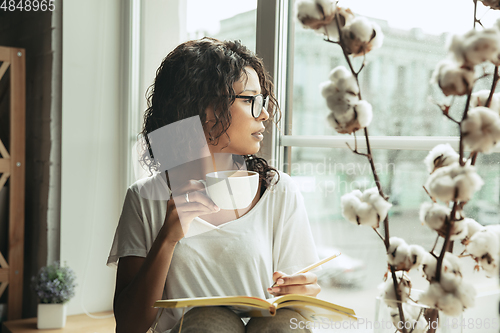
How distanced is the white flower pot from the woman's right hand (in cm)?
125

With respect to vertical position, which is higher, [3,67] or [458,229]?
[3,67]

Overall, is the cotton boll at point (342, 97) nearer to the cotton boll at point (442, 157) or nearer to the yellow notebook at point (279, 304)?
the cotton boll at point (442, 157)

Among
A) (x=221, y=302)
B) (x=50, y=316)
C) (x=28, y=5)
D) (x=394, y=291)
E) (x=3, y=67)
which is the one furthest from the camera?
(x=28, y=5)

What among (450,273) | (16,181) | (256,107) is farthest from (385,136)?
(16,181)

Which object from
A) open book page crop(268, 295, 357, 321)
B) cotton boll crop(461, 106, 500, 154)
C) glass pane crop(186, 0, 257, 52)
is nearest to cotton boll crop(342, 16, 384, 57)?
cotton boll crop(461, 106, 500, 154)

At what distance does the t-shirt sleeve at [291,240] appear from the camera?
112 cm

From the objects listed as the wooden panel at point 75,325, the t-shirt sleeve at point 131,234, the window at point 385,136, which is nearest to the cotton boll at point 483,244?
the window at point 385,136

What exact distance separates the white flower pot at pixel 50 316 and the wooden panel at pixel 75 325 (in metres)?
0.03

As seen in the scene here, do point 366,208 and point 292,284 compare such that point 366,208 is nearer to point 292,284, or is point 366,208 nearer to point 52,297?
point 292,284

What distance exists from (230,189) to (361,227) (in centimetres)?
49

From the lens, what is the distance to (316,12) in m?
0.50

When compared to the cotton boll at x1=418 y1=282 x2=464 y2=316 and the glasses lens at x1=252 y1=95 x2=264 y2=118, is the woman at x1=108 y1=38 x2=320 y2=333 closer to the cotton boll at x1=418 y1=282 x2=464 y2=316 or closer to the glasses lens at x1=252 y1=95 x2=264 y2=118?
the glasses lens at x1=252 y1=95 x2=264 y2=118

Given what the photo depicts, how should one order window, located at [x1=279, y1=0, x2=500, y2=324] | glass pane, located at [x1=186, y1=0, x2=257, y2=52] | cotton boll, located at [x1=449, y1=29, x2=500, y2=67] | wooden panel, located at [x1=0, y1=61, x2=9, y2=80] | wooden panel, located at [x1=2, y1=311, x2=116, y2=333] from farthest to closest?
wooden panel, located at [x1=0, y1=61, x2=9, y2=80]
wooden panel, located at [x1=2, y1=311, x2=116, y2=333]
glass pane, located at [x1=186, y1=0, x2=257, y2=52]
window, located at [x1=279, y1=0, x2=500, y2=324]
cotton boll, located at [x1=449, y1=29, x2=500, y2=67]

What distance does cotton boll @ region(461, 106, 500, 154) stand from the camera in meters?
0.45
